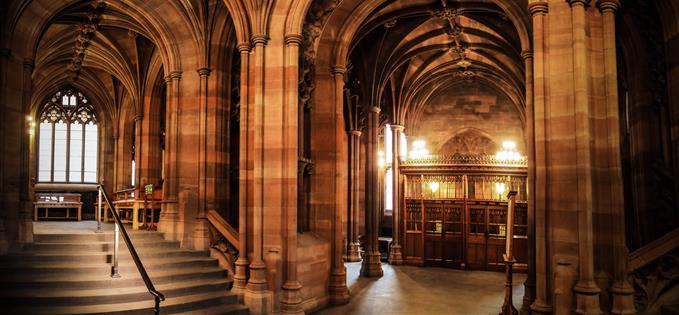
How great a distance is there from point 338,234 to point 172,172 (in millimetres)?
3965

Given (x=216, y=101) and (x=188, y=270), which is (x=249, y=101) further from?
(x=188, y=270)

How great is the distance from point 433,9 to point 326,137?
5.17 m

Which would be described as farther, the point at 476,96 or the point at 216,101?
the point at 476,96

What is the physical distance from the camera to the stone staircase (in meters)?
7.95

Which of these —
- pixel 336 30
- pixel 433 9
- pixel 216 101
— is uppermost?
pixel 433 9

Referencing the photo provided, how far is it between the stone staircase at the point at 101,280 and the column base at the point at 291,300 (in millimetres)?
717

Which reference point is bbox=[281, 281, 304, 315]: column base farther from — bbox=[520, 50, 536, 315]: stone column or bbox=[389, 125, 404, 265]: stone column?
bbox=[389, 125, 404, 265]: stone column

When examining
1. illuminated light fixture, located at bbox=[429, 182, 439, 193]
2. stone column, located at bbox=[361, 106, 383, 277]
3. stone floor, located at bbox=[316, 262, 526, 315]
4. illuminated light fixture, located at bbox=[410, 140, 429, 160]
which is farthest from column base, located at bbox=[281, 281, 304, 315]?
illuminated light fixture, located at bbox=[410, 140, 429, 160]

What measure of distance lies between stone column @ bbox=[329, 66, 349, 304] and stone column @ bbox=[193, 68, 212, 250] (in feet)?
9.14

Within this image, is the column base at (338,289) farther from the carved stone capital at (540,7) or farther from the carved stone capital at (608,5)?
the carved stone capital at (608,5)

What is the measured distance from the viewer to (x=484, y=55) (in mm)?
20047

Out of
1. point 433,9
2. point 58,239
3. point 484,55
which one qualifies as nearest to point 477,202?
point 484,55

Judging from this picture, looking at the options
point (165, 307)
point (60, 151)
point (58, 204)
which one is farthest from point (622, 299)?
point (60, 151)

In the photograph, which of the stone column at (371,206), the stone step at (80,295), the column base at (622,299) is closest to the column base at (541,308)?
the column base at (622,299)
